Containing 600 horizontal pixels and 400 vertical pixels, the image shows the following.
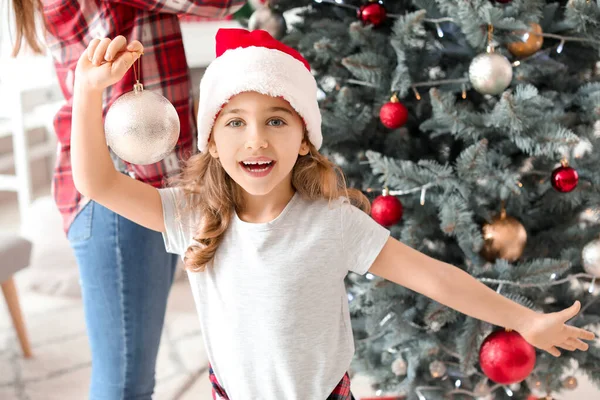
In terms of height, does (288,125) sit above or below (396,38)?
above

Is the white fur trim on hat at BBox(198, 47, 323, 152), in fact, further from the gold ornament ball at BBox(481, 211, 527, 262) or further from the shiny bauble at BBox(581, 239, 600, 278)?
the shiny bauble at BBox(581, 239, 600, 278)

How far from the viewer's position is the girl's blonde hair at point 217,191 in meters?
1.07

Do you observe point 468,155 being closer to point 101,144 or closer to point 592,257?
point 592,257

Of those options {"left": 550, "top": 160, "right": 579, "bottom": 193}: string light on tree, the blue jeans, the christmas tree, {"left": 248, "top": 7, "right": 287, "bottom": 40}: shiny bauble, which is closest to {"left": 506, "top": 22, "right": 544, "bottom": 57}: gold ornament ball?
the christmas tree

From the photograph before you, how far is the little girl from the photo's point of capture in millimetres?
1020

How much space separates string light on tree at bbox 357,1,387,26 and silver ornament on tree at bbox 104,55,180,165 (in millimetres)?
757

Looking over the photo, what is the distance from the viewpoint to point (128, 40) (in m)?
1.18

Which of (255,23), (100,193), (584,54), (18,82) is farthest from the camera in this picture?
(18,82)

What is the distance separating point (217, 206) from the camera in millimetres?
1089

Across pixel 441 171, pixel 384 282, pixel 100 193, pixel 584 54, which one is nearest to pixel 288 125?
pixel 100 193

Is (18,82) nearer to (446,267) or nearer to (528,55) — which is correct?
(528,55)

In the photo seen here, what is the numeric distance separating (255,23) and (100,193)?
84cm

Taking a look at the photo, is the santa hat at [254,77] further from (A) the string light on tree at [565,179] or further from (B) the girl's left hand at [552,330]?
(A) the string light on tree at [565,179]

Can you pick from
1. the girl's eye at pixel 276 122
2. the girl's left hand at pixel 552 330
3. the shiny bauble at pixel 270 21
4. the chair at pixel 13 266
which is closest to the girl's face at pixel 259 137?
the girl's eye at pixel 276 122
